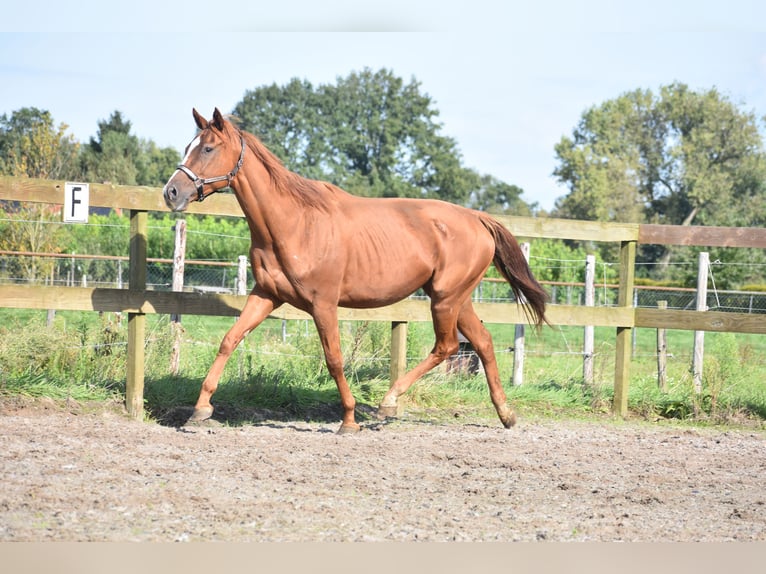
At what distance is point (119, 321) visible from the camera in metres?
7.27

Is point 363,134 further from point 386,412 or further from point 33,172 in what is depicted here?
point 386,412

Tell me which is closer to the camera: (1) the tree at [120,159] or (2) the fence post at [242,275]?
(2) the fence post at [242,275]

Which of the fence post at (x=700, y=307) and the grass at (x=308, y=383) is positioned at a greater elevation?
the fence post at (x=700, y=307)

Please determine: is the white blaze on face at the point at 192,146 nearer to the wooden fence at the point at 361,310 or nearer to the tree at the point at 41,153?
the wooden fence at the point at 361,310

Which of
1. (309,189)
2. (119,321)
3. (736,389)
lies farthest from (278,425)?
(736,389)

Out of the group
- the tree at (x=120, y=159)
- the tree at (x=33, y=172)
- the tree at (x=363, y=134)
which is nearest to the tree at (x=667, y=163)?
the tree at (x=363, y=134)

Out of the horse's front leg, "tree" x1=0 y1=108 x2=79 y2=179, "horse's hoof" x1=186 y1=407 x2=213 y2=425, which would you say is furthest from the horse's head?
"tree" x1=0 y1=108 x2=79 y2=179

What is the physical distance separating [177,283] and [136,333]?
2.61m

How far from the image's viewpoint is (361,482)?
160 inches

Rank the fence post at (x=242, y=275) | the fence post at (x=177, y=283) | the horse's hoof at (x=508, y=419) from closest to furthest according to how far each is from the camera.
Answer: the horse's hoof at (x=508, y=419)
the fence post at (x=177, y=283)
the fence post at (x=242, y=275)

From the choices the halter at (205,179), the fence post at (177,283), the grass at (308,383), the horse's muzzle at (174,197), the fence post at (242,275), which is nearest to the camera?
the horse's muzzle at (174,197)

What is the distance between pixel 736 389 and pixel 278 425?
14.0 feet

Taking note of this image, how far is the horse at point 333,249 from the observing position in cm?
538

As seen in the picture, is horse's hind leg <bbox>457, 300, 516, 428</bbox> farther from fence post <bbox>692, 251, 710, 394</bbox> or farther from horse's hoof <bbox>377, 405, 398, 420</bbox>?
fence post <bbox>692, 251, 710, 394</bbox>
